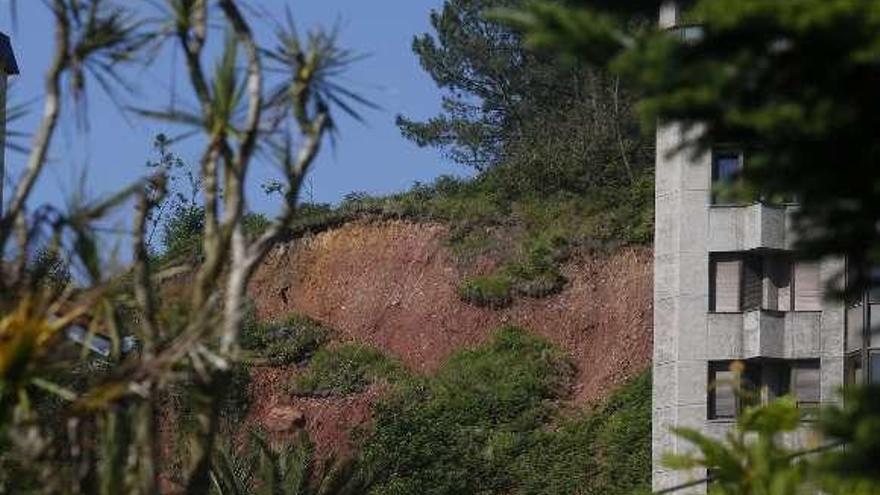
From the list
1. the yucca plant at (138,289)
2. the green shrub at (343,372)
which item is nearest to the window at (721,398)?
the green shrub at (343,372)

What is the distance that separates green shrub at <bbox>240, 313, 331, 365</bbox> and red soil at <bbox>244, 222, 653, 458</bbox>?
470 millimetres

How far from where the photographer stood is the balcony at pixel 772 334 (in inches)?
1400

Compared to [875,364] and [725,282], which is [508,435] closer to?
[725,282]

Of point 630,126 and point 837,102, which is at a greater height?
point 630,126

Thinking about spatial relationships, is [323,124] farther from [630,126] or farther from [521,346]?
[630,126]

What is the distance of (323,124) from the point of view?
906 cm

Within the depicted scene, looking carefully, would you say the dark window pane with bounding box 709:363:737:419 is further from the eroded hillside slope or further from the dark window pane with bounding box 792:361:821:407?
the eroded hillside slope

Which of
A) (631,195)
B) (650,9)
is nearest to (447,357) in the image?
(631,195)

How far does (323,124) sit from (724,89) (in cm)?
224

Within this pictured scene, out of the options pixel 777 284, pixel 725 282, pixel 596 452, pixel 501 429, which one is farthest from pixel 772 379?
pixel 501 429

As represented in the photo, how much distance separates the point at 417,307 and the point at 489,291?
7.58 feet

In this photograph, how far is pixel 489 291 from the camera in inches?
Answer: 1836

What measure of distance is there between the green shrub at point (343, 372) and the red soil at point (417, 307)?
305mm

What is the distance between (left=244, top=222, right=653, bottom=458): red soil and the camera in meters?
44.3
